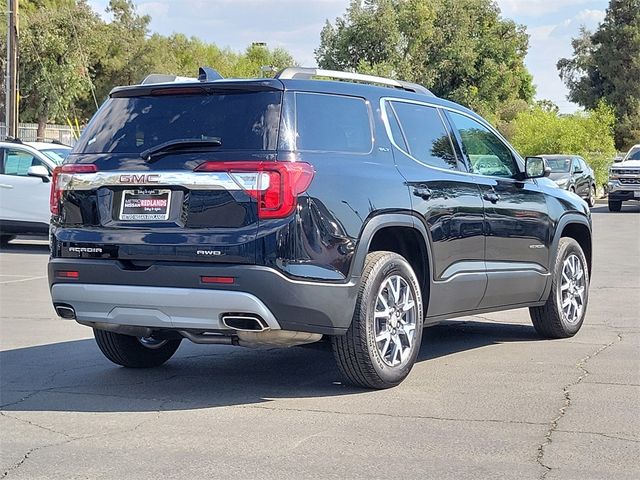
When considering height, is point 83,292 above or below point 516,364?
above

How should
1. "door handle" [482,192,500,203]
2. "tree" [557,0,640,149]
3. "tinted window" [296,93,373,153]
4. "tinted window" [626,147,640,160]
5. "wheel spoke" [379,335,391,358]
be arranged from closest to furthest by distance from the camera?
1. "tinted window" [296,93,373,153]
2. "wheel spoke" [379,335,391,358]
3. "door handle" [482,192,500,203]
4. "tinted window" [626,147,640,160]
5. "tree" [557,0,640,149]

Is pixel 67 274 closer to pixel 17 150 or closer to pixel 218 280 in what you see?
pixel 218 280

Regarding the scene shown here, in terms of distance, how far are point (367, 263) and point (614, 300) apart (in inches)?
243

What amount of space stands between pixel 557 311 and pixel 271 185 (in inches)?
144

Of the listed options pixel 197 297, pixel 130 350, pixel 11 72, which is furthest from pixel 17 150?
pixel 197 297

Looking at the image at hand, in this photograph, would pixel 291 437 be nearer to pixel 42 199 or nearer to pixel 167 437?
pixel 167 437

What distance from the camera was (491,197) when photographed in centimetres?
827

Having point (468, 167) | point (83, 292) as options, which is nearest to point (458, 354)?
point (468, 167)

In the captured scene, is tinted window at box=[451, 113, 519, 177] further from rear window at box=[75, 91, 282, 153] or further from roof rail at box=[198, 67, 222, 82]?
rear window at box=[75, 91, 282, 153]

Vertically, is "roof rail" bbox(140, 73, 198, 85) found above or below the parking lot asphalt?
above

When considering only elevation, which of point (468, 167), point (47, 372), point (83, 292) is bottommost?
point (47, 372)

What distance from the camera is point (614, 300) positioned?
12297 mm

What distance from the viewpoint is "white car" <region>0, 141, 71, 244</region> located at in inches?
734

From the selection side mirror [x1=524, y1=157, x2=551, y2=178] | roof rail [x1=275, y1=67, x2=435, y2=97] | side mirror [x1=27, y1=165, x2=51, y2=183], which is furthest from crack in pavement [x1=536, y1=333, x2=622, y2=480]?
side mirror [x1=27, y1=165, x2=51, y2=183]
